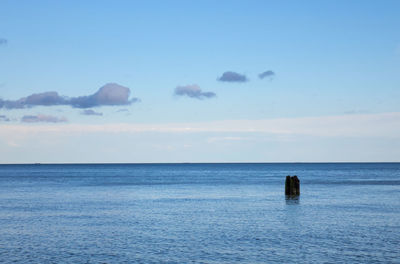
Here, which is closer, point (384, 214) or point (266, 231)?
point (266, 231)

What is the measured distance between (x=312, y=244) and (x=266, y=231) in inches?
246

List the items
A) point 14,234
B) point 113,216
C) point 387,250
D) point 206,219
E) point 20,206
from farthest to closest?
point 20,206 < point 113,216 < point 206,219 < point 14,234 < point 387,250

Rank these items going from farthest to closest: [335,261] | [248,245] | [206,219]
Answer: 1. [206,219]
2. [248,245]
3. [335,261]

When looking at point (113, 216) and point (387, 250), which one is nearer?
point (387, 250)

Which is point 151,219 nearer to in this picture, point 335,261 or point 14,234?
point 14,234

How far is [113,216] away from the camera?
52.0 meters

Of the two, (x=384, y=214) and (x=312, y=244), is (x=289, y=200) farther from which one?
(x=312, y=244)

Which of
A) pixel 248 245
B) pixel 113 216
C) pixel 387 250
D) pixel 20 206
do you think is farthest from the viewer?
pixel 20 206

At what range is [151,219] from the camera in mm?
48812

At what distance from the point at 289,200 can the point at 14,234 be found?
133 feet

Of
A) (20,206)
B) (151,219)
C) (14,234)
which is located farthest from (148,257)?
(20,206)

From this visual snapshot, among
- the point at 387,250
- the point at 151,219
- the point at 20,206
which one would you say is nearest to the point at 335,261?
the point at 387,250

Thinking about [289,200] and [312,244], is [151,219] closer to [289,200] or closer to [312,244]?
[312,244]

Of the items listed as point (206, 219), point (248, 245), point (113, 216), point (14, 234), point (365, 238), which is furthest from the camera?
point (113, 216)
